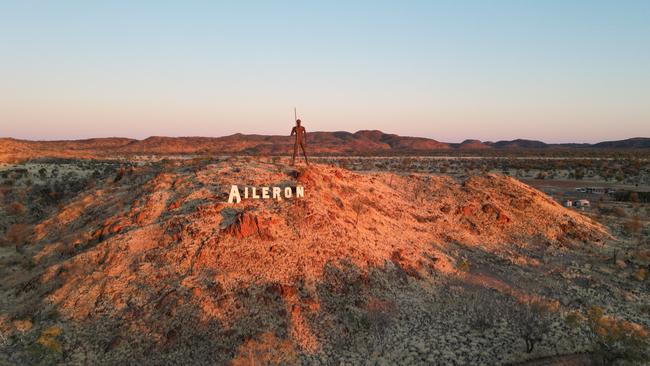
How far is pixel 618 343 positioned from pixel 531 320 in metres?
1.93

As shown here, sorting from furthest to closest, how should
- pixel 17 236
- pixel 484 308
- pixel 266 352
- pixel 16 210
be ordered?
pixel 16 210 → pixel 17 236 → pixel 484 308 → pixel 266 352

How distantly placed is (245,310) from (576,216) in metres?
19.2

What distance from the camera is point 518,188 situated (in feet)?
78.6

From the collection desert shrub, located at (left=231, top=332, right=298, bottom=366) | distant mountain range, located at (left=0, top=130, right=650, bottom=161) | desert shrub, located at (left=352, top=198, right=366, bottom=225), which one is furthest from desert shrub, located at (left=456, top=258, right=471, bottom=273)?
distant mountain range, located at (left=0, top=130, right=650, bottom=161)

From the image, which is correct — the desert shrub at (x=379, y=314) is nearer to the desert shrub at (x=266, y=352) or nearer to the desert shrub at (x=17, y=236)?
the desert shrub at (x=266, y=352)

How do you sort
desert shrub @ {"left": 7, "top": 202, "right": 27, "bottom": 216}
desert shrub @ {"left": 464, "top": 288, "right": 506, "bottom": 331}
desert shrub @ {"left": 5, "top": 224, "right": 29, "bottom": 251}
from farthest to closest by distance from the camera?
desert shrub @ {"left": 7, "top": 202, "right": 27, "bottom": 216} < desert shrub @ {"left": 5, "top": 224, "right": 29, "bottom": 251} < desert shrub @ {"left": 464, "top": 288, "right": 506, "bottom": 331}

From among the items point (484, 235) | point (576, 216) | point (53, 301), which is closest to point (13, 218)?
point (53, 301)

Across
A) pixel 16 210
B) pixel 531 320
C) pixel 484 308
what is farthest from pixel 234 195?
pixel 16 210

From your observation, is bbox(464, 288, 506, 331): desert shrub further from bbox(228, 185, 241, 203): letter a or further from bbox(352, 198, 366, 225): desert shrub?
bbox(228, 185, 241, 203): letter a

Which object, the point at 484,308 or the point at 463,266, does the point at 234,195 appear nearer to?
the point at 463,266

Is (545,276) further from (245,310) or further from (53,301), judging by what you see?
(53,301)

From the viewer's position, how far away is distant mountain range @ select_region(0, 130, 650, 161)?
96375mm

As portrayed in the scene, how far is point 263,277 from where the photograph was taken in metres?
12.3

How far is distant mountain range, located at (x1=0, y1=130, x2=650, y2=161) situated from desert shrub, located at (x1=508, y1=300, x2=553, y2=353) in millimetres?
76018
